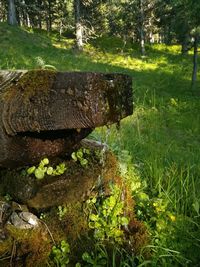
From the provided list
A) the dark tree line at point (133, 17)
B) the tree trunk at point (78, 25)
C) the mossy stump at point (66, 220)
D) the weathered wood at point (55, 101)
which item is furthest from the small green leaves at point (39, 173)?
the tree trunk at point (78, 25)

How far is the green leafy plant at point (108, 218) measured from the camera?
9.99ft

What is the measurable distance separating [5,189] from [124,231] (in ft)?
3.75

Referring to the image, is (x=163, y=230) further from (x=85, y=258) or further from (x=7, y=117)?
(x=7, y=117)

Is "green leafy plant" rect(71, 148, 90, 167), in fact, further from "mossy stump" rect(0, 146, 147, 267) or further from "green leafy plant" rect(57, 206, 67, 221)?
"green leafy plant" rect(57, 206, 67, 221)

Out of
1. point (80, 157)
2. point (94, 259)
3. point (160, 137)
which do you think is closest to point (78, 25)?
point (160, 137)

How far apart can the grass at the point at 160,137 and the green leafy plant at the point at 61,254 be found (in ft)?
2.34

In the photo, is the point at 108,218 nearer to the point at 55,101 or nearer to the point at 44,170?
the point at 44,170

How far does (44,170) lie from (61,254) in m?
0.69

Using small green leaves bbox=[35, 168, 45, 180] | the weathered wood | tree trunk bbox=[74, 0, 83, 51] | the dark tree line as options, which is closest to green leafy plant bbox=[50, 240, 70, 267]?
small green leaves bbox=[35, 168, 45, 180]

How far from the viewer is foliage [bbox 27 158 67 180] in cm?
292

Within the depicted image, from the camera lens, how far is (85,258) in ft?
9.38

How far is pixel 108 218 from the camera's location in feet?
10.3

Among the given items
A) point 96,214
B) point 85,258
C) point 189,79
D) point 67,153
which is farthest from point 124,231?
point 189,79

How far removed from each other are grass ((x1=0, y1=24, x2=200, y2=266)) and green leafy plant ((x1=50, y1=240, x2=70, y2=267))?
713mm
